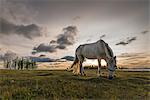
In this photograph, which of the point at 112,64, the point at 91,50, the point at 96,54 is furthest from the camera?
the point at 91,50

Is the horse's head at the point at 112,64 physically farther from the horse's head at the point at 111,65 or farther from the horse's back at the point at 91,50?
the horse's back at the point at 91,50

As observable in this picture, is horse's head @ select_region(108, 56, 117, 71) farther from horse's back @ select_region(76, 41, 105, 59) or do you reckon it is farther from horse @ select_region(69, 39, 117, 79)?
horse's back @ select_region(76, 41, 105, 59)

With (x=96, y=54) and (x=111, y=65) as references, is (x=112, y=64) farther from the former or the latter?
(x=96, y=54)

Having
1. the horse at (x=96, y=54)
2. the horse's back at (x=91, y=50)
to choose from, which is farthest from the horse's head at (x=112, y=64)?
the horse's back at (x=91, y=50)

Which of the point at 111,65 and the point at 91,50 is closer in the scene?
the point at 111,65

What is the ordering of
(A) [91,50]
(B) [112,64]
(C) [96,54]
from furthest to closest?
(A) [91,50], (C) [96,54], (B) [112,64]

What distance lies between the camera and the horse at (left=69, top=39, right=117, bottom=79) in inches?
762

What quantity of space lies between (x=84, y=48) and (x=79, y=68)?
2.13 m

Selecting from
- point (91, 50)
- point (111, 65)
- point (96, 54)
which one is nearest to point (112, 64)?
point (111, 65)

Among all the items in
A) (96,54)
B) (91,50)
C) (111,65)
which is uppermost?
(91,50)

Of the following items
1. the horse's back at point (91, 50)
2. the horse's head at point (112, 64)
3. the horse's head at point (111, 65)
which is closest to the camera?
the horse's head at point (111, 65)

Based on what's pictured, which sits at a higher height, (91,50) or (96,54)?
(91,50)

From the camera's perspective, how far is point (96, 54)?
68.2 feet

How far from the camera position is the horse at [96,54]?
1934 centimetres
